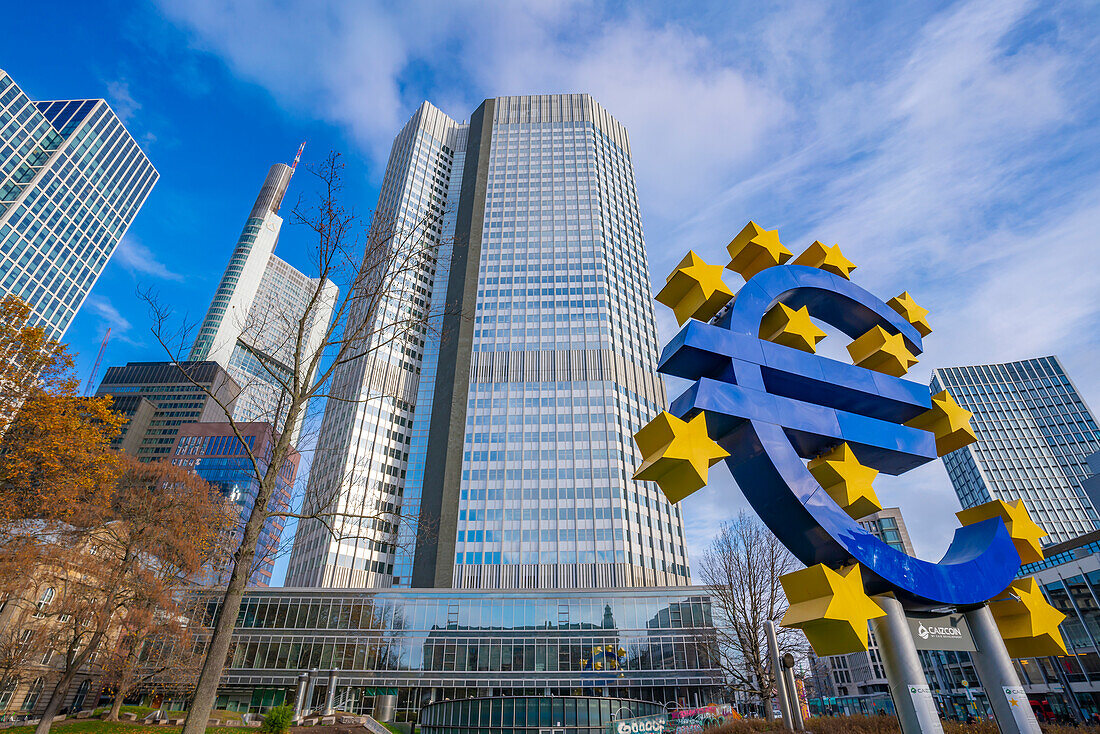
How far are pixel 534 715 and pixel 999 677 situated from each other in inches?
695

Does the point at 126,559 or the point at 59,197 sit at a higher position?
the point at 59,197

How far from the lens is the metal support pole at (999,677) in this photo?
7465 mm

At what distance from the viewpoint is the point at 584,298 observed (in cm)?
7331

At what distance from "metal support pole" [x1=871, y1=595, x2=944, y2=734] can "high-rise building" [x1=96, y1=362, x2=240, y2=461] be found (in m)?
126

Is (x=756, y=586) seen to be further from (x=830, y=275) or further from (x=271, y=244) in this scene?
(x=271, y=244)

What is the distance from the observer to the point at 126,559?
21250mm

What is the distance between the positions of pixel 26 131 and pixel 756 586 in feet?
430

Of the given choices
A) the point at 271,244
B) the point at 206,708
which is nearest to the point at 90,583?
the point at 206,708

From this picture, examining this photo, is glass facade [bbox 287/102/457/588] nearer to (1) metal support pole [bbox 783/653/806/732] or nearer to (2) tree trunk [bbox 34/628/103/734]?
(2) tree trunk [bbox 34/628/103/734]

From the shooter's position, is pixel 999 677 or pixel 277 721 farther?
pixel 277 721

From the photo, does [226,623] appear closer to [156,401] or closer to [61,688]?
[61,688]

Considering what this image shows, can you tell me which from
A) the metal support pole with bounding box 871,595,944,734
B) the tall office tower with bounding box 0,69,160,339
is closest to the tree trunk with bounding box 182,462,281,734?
the metal support pole with bounding box 871,595,944,734

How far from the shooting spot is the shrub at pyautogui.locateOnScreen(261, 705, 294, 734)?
17991 mm

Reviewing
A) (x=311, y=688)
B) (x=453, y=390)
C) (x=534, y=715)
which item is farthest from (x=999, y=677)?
(x=453, y=390)
